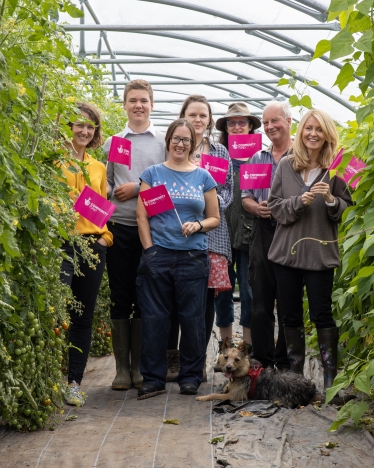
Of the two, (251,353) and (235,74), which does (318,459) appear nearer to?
(251,353)

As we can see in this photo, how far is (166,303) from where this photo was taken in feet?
14.7

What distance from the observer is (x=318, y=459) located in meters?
3.23

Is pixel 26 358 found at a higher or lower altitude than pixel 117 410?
higher

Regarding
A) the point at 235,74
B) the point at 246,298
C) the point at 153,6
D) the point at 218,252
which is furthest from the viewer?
the point at 235,74

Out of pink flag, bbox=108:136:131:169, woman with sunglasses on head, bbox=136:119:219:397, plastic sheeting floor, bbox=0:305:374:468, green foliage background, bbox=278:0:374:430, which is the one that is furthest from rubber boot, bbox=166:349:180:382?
pink flag, bbox=108:136:131:169

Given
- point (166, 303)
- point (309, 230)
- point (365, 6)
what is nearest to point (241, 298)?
point (166, 303)

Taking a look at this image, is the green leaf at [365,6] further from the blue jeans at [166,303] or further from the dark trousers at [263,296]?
the dark trousers at [263,296]

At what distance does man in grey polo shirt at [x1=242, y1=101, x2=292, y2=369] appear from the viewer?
15.3ft

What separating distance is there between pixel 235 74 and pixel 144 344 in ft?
28.8

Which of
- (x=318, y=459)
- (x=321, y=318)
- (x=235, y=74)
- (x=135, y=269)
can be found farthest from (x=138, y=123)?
(x=235, y=74)

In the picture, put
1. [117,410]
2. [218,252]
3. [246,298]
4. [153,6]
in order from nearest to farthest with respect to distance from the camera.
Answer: [117,410]
[218,252]
[246,298]
[153,6]

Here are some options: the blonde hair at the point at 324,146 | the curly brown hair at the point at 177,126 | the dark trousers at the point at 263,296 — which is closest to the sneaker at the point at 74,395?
the dark trousers at the point at 263,296

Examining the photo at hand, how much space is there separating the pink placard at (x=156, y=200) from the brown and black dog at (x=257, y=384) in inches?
37.2

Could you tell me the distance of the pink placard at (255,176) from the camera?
473 centimetres
